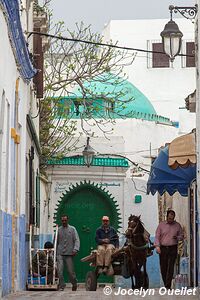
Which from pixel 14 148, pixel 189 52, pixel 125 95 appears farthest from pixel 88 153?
pixel 189 52

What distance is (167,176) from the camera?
2284 centimetres

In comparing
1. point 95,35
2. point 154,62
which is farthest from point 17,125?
point 154,62

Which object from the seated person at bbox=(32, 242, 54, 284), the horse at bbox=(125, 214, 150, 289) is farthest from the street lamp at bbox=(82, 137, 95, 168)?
the horse at bbox=(125, 214, 150, 289)

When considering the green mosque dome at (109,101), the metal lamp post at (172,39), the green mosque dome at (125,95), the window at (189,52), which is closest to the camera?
the metal lamp post at (172,39)

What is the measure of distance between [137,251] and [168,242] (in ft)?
2.14

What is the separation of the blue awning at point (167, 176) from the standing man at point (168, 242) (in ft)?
2.79

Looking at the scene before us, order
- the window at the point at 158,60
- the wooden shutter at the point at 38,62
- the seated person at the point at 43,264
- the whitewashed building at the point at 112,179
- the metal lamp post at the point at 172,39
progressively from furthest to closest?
the window at the point at 158,60, the whitewashed building at the point at 112,179, the wooden shutter at the point at 38,62, the seated person at the point at 43,264, the metal lamp post at the point at 172,39

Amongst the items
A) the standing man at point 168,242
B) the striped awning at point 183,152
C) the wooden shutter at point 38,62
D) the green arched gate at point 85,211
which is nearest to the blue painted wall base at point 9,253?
the standing man at point 168,242

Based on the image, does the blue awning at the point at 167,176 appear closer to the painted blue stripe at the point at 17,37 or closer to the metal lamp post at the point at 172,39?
the metal lamp post at the point at 172,39

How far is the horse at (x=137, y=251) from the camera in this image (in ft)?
72.8

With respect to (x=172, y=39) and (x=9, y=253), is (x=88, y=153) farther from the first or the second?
(x=9, y=253)

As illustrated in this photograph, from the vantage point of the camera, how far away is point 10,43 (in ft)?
58.3

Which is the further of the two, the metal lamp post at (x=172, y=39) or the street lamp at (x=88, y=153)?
the street lamp at (x=88, y=153)

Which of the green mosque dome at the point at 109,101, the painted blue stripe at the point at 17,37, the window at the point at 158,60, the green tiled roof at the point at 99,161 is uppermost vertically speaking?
the window at the point at 158,60
